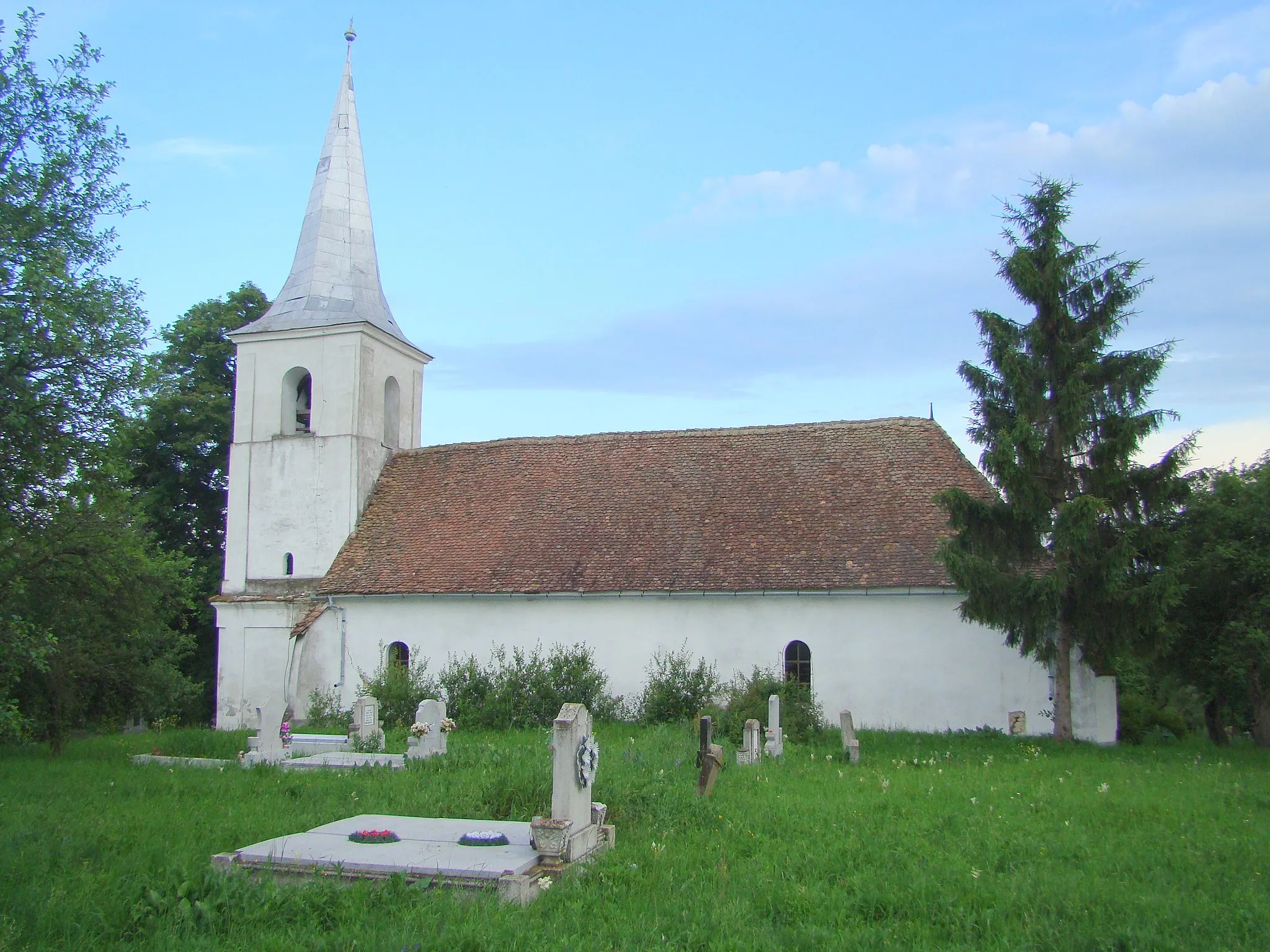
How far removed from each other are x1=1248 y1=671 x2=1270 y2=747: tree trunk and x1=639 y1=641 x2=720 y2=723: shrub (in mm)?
10582

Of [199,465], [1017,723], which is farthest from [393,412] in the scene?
[1017,723]

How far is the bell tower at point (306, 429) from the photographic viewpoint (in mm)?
25406

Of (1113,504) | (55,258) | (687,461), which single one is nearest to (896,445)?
(687,461)

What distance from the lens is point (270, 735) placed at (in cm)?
1670

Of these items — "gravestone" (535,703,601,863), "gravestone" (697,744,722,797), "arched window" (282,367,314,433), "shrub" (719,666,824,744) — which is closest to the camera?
"gravestone" (535,703,601,863)

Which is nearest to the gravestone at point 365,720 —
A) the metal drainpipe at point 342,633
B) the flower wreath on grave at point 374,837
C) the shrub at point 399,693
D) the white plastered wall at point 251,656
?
the shrub at point 399,693

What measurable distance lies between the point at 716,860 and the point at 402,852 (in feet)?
9.00

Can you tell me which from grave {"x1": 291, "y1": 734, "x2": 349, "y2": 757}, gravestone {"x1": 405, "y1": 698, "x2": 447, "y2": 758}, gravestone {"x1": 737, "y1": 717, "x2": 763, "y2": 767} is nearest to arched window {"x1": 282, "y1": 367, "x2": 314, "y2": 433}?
grave {"x1": 291, "y1": 734, "x2": 349, "y2": 757}

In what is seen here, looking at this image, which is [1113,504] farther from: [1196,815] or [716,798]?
[716,798]

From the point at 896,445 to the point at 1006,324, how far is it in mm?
6260

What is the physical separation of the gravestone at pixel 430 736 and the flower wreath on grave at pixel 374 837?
6.81 m

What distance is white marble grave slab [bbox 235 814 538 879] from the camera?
26.7 feet

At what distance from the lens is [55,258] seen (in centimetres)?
1058

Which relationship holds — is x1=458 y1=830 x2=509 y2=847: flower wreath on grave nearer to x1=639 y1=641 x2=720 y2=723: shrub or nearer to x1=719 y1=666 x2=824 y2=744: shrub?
x1=719 y1=666 x2=824 y2=744: shrub
